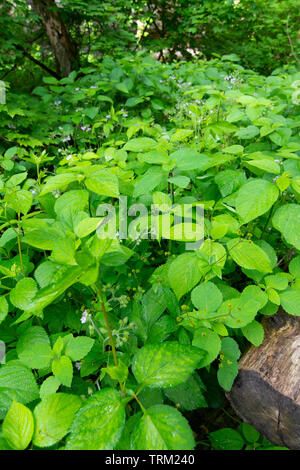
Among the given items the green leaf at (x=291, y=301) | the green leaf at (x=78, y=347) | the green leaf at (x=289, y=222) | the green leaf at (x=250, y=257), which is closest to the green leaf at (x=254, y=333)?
the green leaf at (x=291, y=301)

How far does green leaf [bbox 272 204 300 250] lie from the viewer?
1.19m

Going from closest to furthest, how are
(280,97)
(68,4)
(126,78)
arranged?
1. (280,97)
2. (126,78)
3. (68,4)

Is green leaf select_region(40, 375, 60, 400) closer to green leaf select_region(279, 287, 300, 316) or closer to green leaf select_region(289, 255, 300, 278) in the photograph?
green leaf select_region(279, 287, 300, 316)

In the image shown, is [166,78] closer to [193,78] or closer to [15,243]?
[193,78]

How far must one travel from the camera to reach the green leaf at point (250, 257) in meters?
1.15

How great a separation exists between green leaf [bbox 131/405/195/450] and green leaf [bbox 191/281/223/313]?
39cm

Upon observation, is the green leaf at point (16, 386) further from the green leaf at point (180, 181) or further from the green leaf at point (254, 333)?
the green leaf at point (180, 181)

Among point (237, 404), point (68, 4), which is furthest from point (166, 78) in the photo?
point (237, 404)

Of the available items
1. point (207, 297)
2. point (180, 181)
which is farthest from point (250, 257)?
point (180, 181)

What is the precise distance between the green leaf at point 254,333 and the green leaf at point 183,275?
304mm

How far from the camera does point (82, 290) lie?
141cm

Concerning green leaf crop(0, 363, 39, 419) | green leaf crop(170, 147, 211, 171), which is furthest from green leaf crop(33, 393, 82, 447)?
green leaf crop(170, 147, 211, 171)

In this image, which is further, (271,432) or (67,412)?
(271,432)
